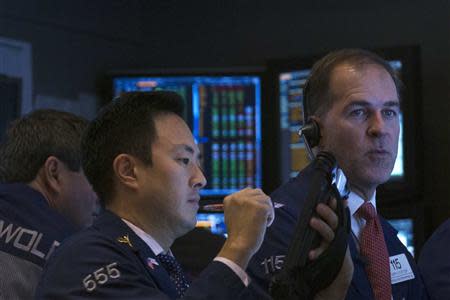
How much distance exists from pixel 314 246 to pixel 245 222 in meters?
0.22

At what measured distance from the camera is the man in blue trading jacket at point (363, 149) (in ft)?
6.09

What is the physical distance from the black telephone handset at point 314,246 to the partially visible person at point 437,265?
0.60 meters

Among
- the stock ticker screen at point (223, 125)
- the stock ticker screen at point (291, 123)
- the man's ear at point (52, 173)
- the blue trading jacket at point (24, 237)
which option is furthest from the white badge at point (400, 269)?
the stock ticker screen at point (223, 125)

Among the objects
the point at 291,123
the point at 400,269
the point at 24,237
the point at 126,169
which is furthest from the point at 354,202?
the point at 291,123

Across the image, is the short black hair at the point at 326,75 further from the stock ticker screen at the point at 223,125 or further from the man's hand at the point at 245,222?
the stock ticker screen at the point at 223,125

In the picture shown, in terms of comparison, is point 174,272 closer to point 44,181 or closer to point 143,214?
point 143,214

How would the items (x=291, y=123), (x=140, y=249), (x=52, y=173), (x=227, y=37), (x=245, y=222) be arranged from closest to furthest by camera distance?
(x=245, y=222) → (x=140, y=249) → (x=52, y=173) → (x=291, y=123) → (x=227, y=37)

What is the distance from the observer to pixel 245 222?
5.05 feet

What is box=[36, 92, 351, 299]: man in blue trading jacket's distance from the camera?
1.55m

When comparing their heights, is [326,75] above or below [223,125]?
above

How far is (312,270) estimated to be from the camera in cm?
136

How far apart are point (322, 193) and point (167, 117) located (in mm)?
592

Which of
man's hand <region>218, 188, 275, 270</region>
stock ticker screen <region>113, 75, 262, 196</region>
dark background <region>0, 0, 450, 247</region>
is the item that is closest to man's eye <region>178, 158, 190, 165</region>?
man's hand <region>218, 188, 275, 270</region>

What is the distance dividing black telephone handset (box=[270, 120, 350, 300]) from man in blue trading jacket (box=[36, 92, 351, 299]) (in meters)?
0.15
